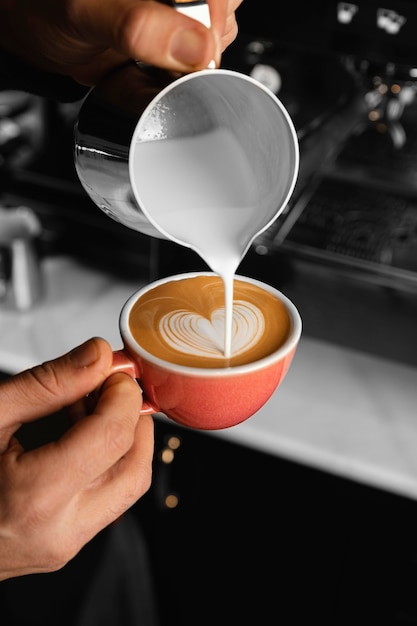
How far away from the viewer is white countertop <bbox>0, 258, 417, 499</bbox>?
1423 mm

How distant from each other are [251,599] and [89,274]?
0.92 meters

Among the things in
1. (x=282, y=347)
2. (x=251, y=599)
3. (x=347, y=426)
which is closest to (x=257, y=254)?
(x=347, y=426)

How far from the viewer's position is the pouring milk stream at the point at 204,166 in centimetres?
77

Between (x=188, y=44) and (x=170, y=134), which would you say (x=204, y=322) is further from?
(x=188, y=44)

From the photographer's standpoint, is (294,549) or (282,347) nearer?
(282,347)

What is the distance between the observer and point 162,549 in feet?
5.95

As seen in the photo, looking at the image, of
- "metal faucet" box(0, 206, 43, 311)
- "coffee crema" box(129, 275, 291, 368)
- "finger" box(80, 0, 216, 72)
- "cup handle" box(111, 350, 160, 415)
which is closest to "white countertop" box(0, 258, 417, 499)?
"metal faucet" box(0, 206, 43, 311)

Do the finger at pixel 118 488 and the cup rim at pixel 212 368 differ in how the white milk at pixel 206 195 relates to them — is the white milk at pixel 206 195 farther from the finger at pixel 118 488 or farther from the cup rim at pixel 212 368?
the finger at pixel 118 488

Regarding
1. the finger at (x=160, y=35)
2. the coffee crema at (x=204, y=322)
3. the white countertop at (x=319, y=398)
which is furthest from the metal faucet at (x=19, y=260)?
the finger at (x=160, y=35)

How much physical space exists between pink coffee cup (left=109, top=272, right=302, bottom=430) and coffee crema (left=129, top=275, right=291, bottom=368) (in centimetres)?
2

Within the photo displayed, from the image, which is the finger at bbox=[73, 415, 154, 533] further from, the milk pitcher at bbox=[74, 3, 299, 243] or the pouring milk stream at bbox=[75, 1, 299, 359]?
the milk pitcher at bbox=[74, 3, 299, 243]

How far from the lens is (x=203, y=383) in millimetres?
823

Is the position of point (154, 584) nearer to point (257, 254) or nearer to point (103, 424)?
point (257, 254)

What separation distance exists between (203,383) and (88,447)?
144mm
